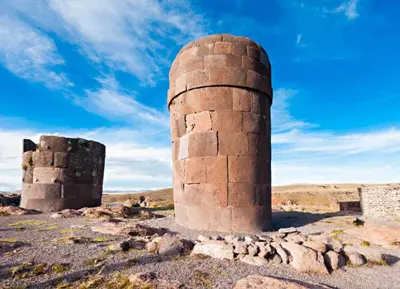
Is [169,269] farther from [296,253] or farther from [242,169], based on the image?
[242,169]

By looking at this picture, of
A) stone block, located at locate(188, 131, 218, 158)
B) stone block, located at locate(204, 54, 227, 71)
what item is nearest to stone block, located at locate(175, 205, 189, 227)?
stone block, located at locate(188, 131, 218, 158)

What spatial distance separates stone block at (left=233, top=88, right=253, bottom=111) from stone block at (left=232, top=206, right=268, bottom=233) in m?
2.97

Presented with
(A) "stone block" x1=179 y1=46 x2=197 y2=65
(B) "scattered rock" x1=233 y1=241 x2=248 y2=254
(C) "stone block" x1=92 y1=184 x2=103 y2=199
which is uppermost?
(A) "stone block" x1=179 y1=46 x2=197 y2=65

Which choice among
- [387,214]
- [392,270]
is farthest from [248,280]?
[387,214]

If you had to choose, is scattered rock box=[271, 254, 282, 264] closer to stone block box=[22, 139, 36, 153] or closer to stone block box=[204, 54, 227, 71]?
stone block box=[204, 54, 227, 71]

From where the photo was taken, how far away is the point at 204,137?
7.86 metres

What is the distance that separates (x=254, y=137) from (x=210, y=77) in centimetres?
227

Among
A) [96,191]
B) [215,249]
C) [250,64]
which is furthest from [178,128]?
[96,191]

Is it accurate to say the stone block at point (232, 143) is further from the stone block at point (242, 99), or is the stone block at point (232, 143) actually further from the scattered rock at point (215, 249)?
the scattered rock at point (215, 249)

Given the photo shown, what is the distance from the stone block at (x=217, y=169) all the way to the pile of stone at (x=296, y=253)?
8.23ft

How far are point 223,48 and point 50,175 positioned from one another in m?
10.7

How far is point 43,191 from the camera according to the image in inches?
512

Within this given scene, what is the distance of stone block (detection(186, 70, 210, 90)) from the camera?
26.3 ft

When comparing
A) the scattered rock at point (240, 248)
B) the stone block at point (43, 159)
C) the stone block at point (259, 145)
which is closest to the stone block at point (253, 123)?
the stone block at point (259, 145)
